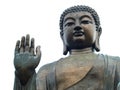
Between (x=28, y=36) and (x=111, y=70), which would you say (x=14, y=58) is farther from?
(x=111, y=70)

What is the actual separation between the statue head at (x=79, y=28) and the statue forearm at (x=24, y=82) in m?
1.32

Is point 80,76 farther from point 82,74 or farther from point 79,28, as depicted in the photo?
point 79,28

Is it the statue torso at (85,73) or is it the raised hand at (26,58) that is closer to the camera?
the raised hand at (26,58)

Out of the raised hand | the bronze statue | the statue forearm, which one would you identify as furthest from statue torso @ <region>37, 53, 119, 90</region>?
the raised hand

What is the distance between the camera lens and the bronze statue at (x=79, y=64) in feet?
31.7

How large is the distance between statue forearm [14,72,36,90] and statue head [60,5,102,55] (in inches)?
52.1

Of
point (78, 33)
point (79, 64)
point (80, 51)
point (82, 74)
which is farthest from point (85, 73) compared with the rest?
point (78, 33)

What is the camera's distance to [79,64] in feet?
32.3

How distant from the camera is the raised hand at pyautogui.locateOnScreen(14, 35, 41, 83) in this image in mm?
8898

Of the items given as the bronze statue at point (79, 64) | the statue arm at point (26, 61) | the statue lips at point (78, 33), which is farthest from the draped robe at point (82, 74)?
the statue arm at point (26, 61)

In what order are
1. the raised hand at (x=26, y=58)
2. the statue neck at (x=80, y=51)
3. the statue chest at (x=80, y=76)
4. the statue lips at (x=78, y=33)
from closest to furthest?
the raised hand at (x=26, y=58) < the statue chest at (x=80, y=76) < the statue lips at (x=78, y=33) < the statue neck at (x=80, y=51)

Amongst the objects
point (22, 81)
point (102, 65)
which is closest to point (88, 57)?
point (102, 65)

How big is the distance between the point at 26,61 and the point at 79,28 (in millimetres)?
1424

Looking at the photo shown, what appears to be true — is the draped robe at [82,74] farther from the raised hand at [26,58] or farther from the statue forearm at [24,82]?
the raised hand at [26,58]
